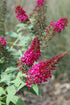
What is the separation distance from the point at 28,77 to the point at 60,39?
3773 mm

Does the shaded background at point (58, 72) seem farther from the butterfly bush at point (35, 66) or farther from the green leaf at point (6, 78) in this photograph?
the butterfly bush at point (35, 66)

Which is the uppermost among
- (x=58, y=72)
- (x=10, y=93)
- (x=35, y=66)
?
(x=58, y=72)

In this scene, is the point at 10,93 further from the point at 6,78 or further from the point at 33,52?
the point at 33,52

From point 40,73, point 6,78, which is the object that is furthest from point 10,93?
point 40,73

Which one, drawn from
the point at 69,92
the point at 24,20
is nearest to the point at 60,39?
the point at 69,92

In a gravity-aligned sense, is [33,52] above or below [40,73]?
above

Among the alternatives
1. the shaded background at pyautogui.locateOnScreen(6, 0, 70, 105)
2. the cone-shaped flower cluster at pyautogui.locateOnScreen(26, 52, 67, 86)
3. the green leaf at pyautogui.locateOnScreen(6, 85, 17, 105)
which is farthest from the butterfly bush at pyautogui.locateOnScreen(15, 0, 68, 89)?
the shaded background at pyautogui.locateOnScreen(6, 0, 70, 105)

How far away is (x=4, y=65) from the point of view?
230 cm

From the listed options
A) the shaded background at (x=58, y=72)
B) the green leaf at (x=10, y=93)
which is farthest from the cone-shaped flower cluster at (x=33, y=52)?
the shaded background at (x=58, y=72)

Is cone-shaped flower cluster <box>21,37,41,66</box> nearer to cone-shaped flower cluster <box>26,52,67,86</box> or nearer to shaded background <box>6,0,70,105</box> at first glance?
cone-shaped flower cluster <box>26,52,67,86</box>

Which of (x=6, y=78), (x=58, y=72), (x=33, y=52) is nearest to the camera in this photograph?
(x=33, y=52)

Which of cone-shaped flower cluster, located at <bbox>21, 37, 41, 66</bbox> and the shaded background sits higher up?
the shaded background

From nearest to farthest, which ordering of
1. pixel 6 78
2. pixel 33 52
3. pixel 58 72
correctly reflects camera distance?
pixel 33 52 → pixel 6 78 → pixel 58 72

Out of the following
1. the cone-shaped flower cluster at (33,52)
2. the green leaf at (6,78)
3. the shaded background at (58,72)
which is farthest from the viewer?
the shaded background at (58,72)
